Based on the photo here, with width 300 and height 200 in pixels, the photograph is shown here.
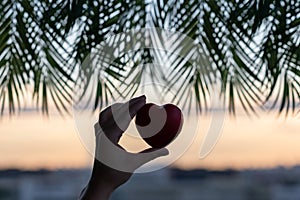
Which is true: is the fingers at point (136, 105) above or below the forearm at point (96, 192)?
above

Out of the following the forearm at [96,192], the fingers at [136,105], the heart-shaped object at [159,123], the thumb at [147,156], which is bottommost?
the forearm at [96,192]

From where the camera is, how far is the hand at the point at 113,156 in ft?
1.24

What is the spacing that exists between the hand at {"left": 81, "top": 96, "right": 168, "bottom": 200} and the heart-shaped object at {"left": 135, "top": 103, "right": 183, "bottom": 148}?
19 mm

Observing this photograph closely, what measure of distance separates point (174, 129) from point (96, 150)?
0.05 meters

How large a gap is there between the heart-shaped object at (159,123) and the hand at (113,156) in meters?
0.02

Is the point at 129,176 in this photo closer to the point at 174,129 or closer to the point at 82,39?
the point at 174,129

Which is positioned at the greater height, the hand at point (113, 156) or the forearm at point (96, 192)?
the hand at point (113, 156)

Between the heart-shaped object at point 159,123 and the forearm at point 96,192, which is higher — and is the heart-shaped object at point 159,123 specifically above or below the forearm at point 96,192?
above

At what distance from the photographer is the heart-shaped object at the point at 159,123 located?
0.41 meters

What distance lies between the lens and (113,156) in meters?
0.38

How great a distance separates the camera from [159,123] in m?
0.42

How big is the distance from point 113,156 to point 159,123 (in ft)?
0.17

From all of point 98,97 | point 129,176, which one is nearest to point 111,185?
point 129,176

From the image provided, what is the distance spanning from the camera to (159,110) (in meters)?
0.42
